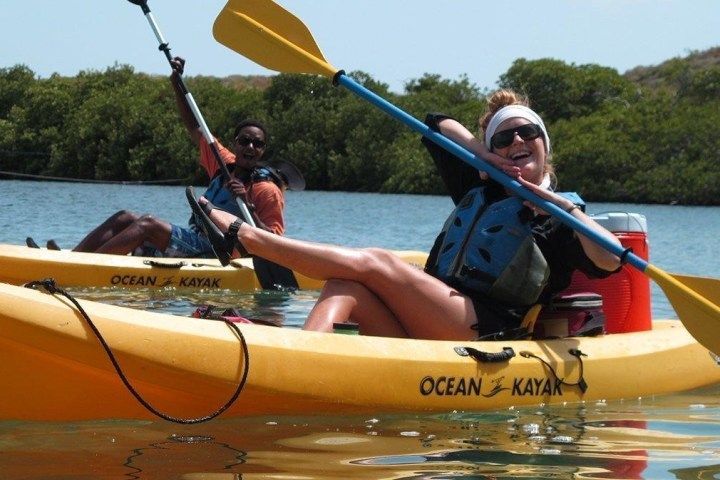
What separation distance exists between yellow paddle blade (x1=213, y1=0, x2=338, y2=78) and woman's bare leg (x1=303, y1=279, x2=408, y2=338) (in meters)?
1.64

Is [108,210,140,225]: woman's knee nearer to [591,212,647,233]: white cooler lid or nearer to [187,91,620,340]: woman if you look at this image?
[187,91,620,340]: woman

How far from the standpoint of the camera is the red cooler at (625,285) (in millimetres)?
5316

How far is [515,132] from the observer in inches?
195

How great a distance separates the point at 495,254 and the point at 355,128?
43.0 meters

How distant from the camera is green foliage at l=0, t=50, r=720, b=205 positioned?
40.2 meters

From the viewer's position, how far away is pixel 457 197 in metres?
5.30

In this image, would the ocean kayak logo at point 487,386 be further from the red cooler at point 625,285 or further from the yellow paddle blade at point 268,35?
the yellow paddle blade at point 268,35

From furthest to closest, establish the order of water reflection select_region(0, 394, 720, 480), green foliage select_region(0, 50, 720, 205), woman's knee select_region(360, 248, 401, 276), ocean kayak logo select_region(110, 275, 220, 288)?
green foliage select_region(0, 50, 720, 205) < ocean kayak logo select_region(110, 275, 220, 288) < woman's knee select_region(360, 248, 401, 276) < water reflection select_region(0, 394, 720, 480)

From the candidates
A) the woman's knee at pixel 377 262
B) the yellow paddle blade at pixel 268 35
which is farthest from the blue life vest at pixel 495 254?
the yellow paddle blade at pixel 268 35

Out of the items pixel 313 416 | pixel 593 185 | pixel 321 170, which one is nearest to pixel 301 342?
pixel 313 416

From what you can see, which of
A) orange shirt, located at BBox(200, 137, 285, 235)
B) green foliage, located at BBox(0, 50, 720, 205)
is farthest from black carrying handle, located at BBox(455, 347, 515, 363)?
green foliage, located at BBox(0, 50, 720, 205)

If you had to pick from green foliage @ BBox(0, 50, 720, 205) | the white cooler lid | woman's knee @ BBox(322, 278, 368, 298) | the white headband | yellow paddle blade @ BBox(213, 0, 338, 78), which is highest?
green foliage @ BBox(0, 50, 720, 205)

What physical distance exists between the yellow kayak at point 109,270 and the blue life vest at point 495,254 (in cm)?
392

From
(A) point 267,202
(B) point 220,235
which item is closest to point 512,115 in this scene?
(B) point 220,235
